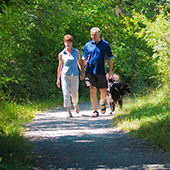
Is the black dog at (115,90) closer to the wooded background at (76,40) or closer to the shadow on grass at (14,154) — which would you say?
the wooded background at (76,40)

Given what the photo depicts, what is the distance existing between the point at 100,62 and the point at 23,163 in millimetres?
4642

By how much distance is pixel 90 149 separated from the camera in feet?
18.0

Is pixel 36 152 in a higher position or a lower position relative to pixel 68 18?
lower

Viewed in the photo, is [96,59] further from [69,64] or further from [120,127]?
[120,127]

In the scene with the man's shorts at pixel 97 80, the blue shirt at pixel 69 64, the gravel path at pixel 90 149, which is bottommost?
the gravel path at pixel 90 149

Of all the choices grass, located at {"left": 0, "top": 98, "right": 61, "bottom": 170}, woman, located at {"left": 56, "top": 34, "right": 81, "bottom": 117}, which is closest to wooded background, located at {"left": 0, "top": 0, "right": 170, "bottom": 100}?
woman, located at {"left": 56, "top": 34, "right": 81, "bottom": 117}

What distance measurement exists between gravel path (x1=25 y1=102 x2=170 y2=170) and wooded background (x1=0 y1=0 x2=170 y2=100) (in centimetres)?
353

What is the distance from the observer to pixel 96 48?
868 centimetres

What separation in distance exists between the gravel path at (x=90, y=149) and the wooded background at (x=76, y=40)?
3.53 m

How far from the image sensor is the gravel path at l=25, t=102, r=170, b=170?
180 inches

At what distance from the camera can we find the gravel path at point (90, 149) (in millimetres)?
4578

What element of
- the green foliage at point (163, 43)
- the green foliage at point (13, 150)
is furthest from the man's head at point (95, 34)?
the green foliage at point (163, 43)

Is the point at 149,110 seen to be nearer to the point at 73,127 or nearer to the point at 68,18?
the point at 73,127

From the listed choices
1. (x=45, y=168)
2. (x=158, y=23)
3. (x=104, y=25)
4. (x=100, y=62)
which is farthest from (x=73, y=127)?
(x=104, y=25)
